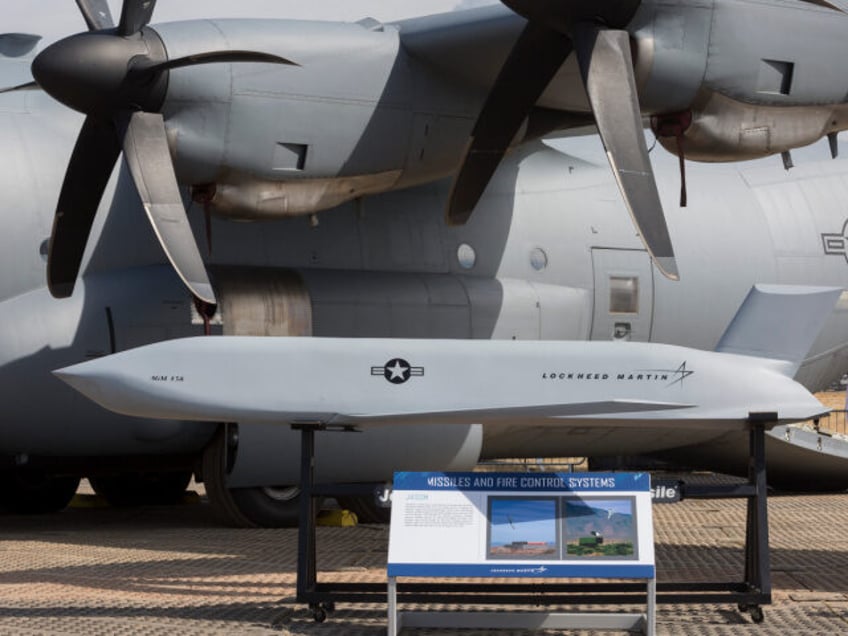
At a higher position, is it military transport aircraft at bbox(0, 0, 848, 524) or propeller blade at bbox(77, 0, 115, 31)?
propeller blade at bbox(77, 0, 115, 31)

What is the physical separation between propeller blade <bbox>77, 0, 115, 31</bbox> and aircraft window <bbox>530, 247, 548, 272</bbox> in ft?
16.3

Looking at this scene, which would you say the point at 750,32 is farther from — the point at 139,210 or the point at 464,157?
the point at 139,210

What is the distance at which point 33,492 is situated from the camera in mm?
16984

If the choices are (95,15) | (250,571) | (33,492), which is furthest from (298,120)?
(33,492)

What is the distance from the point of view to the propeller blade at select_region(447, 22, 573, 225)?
37.7ft

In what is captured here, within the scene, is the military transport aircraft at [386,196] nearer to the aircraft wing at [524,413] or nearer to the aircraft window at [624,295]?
the aircraft window at [624,295]

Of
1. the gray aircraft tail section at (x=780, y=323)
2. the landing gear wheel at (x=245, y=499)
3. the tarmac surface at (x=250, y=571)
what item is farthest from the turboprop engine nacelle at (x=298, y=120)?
the gray aircraft tail section at (x=780, y=323)

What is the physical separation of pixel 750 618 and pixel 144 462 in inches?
295

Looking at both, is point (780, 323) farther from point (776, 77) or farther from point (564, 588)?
point (564, 588)

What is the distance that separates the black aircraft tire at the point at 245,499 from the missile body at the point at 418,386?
444 cm

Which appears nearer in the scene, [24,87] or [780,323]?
[780,323]

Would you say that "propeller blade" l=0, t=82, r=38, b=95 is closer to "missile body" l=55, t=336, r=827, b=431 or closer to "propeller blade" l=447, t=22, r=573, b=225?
"propeller blade" l=447, t=22, r=573, b=225

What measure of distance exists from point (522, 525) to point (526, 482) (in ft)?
0.92

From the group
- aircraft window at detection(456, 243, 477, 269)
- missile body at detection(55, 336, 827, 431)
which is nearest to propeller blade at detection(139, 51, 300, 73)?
missile body at detection(55, 336, 827, 431)
